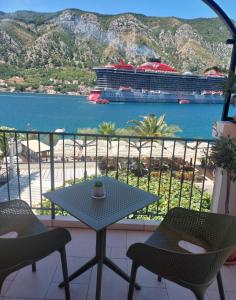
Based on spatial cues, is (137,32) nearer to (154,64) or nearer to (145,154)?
(154,64)

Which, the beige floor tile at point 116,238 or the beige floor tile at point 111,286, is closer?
the beige floor tile at point 111,286

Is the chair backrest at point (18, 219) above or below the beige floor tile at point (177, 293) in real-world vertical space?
above

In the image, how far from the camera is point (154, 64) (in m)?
16.9

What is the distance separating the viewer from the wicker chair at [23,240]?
130cm

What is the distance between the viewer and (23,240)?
1.32 meters

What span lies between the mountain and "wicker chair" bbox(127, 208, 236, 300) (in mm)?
17684

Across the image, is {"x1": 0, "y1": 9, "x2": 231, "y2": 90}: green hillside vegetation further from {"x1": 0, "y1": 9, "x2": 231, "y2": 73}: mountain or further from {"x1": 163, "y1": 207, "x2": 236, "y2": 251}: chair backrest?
{"x1": 163, "y1": 207, "x2": 236, "y2": 251}: chair backrest

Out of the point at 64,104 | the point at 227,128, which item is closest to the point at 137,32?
the point at 64,104

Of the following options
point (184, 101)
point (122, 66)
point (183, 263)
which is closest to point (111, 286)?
point (183, 263)

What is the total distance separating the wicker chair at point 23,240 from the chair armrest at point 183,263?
0.48 meters

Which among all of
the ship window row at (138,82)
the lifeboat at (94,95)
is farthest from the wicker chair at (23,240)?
the lifeboat at (94,95)

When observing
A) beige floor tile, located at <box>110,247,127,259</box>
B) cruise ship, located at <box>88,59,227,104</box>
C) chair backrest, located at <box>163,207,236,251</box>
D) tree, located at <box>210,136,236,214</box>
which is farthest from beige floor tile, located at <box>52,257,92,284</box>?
cruise ship, located at <box>88,59,227,104</box>

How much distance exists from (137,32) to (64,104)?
14.1 meters

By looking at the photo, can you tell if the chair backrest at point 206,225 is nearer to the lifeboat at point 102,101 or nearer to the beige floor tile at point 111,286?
the beige floor tile at point 111,286
